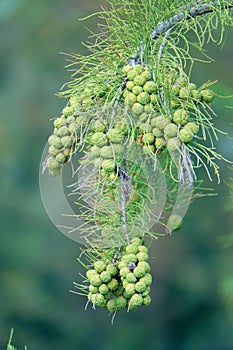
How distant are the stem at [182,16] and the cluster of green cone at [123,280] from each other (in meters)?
0.21

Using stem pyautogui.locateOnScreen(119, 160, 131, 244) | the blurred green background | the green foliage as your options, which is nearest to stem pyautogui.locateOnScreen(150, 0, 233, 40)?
the green foliage

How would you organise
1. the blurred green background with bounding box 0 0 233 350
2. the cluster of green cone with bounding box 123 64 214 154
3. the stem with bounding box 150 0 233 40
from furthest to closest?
the blurred green background with bounding box 0 0 233 350 < the stem with bounding box 150 0 233 40 < the cluster of green cone with bounding box 123 64 214 154

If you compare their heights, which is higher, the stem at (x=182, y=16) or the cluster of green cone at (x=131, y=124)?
the stem at (x=182, y=16)

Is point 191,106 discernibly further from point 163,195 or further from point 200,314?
point 200,314

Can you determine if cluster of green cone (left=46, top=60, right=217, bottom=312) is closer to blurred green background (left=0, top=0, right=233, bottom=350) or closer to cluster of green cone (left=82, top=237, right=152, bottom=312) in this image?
cluster of green cone (left=82, top=237, right=152, bottom=312)

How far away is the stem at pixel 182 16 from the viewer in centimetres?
91

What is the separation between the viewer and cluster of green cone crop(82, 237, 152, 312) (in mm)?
826

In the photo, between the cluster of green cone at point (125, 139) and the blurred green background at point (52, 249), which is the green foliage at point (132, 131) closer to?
the cluster of green cone at point (125, 139)

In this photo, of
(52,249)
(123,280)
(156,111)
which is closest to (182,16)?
(156,111)

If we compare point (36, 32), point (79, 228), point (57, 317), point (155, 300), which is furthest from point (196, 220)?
point (79, 228)

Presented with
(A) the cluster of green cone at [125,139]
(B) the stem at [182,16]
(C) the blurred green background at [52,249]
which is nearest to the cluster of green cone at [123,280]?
(A) the cluster of green cone at [125,139]

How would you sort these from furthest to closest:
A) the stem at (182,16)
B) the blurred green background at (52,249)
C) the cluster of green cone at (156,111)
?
the blurred green background at (52,249)
the stem at (182,16)
the cluster of green cone at (156,111)

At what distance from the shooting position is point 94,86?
2.94 feet

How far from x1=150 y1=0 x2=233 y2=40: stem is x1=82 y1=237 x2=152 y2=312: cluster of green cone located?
21 centimetres
